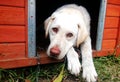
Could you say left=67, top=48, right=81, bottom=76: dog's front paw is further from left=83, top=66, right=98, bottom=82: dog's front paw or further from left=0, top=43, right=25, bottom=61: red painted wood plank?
left=0, top=43, right=25, bottom=61: red painted wood plank

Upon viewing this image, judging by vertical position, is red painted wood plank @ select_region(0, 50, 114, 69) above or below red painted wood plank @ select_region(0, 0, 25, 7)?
below

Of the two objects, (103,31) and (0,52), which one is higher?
(103,31)

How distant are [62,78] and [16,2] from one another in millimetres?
1072

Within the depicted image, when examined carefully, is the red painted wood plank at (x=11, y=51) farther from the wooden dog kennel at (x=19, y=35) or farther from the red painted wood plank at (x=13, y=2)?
the red painted wood plank at (x=13, y=2)

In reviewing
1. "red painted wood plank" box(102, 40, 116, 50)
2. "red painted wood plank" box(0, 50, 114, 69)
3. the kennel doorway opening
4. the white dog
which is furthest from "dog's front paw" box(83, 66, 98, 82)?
"red painted wood plank" box(102, 40, 116, 50)

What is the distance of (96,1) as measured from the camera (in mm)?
4262

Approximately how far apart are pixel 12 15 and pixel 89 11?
7.25 feet

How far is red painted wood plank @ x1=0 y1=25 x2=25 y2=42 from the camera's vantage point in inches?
104

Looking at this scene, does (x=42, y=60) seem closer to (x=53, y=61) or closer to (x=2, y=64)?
(x=53, y=61)

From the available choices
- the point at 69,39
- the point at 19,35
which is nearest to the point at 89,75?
the point at 69,39

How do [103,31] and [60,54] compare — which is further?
[103,31]

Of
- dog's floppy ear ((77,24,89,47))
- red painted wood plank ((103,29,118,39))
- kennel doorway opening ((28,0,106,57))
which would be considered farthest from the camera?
red painted wood plank ((103,29,118,39))

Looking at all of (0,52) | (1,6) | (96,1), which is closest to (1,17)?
(1,6)

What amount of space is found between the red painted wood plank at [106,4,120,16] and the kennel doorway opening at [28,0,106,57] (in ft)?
0.36
